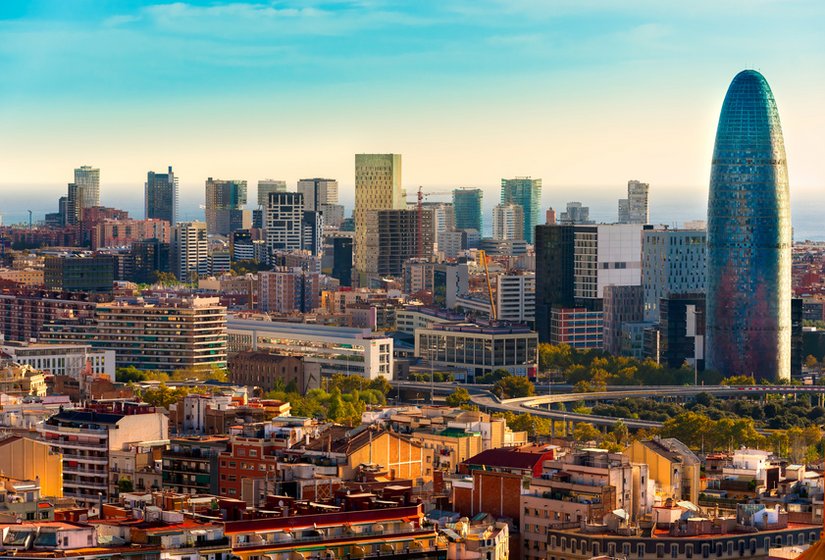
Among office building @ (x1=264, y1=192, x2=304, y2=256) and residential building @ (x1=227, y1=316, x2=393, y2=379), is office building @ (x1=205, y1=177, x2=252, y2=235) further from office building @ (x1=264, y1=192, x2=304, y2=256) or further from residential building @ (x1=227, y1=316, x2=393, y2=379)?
residential building @ (x1=227, y1=316, x2=393, y2=379)

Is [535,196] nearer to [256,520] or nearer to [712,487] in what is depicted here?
[712,487]

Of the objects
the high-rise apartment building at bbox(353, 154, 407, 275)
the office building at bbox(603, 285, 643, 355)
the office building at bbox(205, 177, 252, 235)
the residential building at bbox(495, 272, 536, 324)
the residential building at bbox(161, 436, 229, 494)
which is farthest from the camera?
the office building at bbox(205, 177, 252, 235)

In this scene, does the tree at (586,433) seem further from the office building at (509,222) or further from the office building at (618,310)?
the office building at (509,222)

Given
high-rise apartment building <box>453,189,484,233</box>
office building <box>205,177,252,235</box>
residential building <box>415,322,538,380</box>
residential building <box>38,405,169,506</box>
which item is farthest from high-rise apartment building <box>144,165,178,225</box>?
residential building <box>38,405,169,506</box>

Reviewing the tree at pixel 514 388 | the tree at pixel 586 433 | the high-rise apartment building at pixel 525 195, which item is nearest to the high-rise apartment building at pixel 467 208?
the high-rise apartment building at pixel 525 195

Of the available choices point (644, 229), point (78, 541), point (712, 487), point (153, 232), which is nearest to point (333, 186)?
point (153, 232)

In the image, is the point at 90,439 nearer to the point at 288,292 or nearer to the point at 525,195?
the point at 288,292
